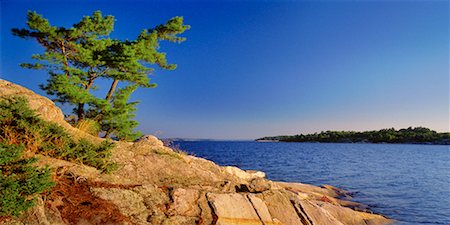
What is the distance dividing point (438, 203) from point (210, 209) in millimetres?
19697

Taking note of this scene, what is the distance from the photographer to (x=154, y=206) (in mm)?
7273

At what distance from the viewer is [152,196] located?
298 inches

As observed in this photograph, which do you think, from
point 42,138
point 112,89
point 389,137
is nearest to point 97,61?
point 112,89

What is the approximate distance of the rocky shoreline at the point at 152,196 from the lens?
21.1 feet

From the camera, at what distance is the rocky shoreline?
21.1ft

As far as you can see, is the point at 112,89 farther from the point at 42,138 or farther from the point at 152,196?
the point at 152,196

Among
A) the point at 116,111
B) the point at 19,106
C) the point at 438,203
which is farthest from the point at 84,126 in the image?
the point at 438,203

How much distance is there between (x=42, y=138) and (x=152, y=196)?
11.1ft

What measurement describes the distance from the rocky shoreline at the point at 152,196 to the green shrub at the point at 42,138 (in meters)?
0.33

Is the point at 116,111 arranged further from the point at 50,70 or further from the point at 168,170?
the point at 168,170

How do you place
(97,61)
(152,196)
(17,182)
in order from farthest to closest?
1. (97,61)
2. (152,196)
3. (17,182)

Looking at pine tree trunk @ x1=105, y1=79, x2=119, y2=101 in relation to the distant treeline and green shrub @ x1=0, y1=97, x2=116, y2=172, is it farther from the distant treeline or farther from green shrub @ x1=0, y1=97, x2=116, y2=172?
the distant treeline

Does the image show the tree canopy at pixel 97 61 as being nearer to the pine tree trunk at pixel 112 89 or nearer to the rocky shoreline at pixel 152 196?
the pine tree trunk at pixel 112 89

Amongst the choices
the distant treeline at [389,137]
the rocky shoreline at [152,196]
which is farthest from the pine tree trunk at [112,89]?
the distant treeline at [389,137]
